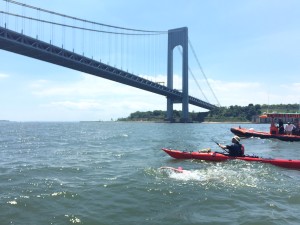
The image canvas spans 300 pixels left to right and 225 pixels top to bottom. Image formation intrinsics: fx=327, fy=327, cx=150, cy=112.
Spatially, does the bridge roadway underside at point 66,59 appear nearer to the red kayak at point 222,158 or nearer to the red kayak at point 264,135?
the red kayak at point 264,135

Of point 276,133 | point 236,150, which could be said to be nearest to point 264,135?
point 276,133

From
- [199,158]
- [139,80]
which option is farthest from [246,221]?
[139,80]

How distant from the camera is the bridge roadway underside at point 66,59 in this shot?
38.3 m

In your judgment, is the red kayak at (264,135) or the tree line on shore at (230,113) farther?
the tree line on shore at (230,113)

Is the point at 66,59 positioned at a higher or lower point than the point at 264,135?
higher

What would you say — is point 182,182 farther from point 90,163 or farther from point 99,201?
point 90,163

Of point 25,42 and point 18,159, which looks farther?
point 25,42

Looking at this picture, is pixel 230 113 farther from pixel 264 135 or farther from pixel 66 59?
pixel 264 135

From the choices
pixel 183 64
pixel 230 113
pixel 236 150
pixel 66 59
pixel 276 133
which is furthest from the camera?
pixel 230 113

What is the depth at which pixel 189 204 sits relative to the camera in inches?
285

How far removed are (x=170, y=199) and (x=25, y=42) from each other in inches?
1475

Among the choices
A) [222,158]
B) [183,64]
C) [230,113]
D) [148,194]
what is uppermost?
[183,64]

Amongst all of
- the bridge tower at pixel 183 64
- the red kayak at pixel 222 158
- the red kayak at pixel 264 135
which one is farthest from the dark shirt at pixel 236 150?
the bridge tower at pixel 183 64

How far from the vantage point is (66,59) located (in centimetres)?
4475
